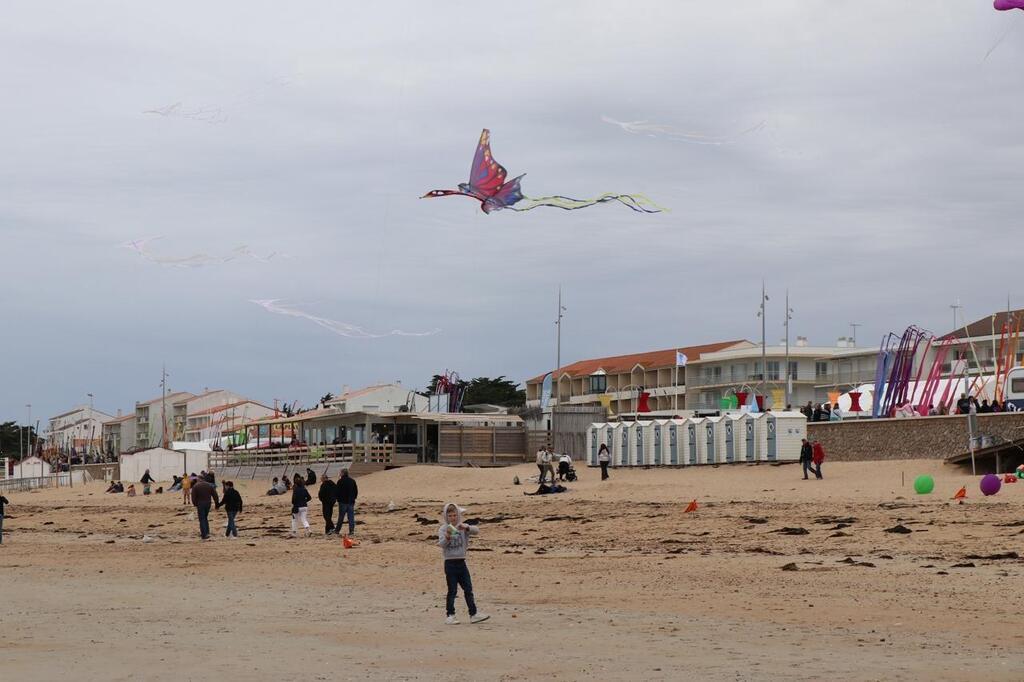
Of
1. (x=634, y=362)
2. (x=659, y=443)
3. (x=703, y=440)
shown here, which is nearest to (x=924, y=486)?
(x=703, y=440)

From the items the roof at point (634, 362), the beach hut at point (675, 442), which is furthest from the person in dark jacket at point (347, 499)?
the roof at point (634, 362)

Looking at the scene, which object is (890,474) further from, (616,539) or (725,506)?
(616,539)

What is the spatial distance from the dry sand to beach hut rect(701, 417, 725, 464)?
10.8m

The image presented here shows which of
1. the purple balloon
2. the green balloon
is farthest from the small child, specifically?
the green balloon

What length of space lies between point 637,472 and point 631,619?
3061 cm

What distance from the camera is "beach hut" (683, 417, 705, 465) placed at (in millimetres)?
44531

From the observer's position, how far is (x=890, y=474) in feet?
119

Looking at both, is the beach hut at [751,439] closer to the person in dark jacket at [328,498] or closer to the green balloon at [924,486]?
the green balloon at [924,486]

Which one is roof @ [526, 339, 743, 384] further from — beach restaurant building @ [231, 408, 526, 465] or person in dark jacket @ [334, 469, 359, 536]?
person in dark jacket @ [334, 469, 359, 536]

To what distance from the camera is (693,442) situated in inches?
1768

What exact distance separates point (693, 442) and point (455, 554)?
30958 millimetres

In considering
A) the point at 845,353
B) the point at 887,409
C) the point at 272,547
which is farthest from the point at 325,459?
the point at 845,353

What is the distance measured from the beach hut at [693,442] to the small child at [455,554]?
30.4 m

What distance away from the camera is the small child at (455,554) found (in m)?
14.5
